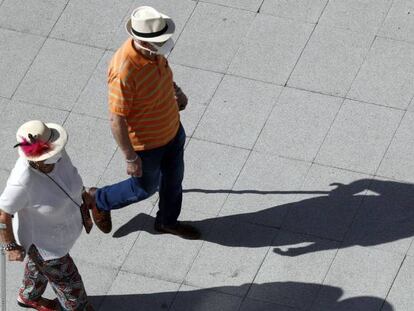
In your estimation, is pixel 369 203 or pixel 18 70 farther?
pixel 18 70

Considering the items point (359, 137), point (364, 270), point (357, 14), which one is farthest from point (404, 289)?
point (357, 14)

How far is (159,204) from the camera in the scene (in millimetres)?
8484

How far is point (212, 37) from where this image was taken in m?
9.98

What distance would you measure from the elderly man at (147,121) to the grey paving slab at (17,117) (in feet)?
3.93

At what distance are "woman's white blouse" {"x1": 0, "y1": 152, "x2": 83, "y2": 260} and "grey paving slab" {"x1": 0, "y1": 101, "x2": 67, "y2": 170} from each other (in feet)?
6.10

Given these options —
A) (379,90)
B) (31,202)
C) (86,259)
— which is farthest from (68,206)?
(379,90)

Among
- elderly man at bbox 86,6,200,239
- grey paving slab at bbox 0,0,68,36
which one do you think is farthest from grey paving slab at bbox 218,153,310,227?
grey paving slab at bbox 0,0,68,36

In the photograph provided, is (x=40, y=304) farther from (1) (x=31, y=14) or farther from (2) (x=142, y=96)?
(1) (x=31, y=14)

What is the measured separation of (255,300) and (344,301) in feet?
2.06

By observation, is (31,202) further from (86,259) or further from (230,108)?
(230,108)

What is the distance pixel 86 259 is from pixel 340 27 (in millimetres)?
3101

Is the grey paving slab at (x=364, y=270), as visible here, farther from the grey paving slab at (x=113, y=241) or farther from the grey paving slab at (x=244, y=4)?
the grey paving slab at (x=244, y=4)

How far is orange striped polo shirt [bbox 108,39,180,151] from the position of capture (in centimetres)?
753

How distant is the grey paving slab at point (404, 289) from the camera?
7980 millimetres
